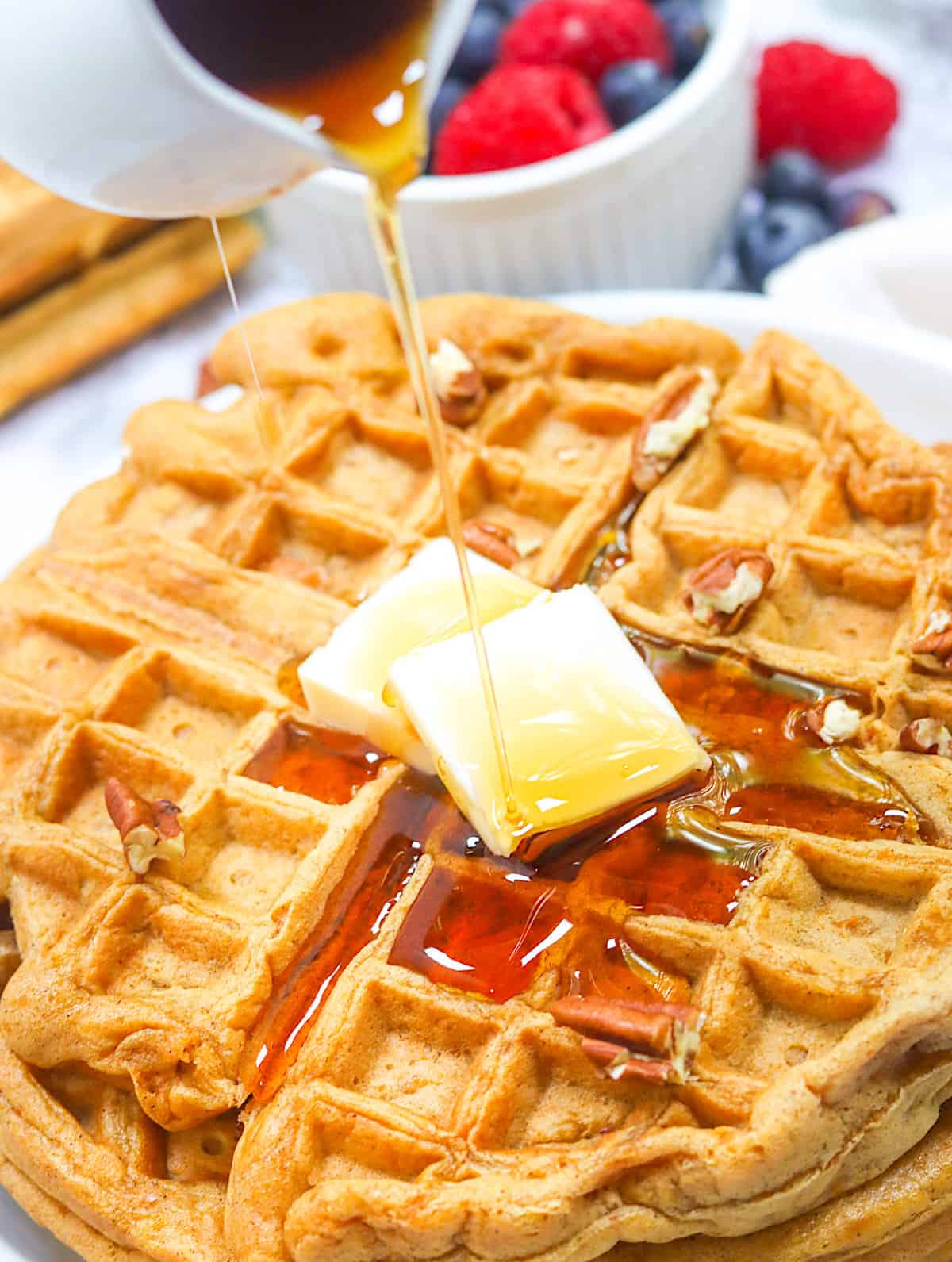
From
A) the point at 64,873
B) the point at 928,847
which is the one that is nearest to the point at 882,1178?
the point at 928,847

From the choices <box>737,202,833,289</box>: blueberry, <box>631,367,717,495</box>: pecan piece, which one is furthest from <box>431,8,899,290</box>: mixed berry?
<box>631,367,717,495</box>: pecan piece

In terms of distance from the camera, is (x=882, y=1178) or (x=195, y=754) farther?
(x=195, y=754)

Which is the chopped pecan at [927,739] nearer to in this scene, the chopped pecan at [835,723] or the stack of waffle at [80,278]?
the chopped pecan at [835,723]

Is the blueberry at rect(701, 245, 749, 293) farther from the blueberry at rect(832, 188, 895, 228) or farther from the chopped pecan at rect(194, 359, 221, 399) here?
the chopped pecan at rect(194, 359, 221, 399)

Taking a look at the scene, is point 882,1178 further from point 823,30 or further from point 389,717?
point 823,30

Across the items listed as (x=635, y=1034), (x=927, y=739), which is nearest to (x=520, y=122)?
(x=927, y=739)
